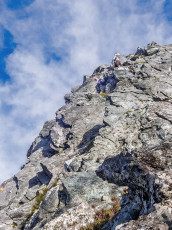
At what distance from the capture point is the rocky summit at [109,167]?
27.8ft

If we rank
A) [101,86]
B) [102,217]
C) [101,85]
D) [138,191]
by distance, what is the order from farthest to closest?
[101,85] → [101,86] → [102,217] → [138,191]

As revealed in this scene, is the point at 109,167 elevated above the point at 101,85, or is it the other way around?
the point at 101,85

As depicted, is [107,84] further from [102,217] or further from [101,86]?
[102,217]

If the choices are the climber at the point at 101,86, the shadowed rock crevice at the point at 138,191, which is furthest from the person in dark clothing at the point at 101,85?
the shadowed rock crevice at the point at 138,191

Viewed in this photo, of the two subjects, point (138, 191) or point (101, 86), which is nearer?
point (138, 191)

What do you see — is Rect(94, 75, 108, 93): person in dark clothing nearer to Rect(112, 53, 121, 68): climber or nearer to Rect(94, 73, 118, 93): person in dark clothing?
Rect(94, 73, 118, 93): person in dark clothing

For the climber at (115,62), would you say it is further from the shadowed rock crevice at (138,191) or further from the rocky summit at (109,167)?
the shadowed rock crevice at (138,191)

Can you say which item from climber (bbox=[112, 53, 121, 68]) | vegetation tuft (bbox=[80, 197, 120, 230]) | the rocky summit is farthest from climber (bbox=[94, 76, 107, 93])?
vegetation tuft (bbox=[80, 197, 120, 230])

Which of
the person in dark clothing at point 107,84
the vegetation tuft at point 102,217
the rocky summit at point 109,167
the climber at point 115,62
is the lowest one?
the vegetation tuft at point 102,217

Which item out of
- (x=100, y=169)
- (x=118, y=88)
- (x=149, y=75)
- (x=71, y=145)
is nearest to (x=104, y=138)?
(x=100, y=169)

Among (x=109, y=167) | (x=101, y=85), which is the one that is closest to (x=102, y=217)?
(x=109, y=167)

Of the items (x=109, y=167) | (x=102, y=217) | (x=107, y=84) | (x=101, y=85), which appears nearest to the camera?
(x=102, y=217)

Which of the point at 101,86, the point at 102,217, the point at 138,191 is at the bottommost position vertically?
the point at 102,217

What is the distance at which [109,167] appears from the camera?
1520 centimetres
